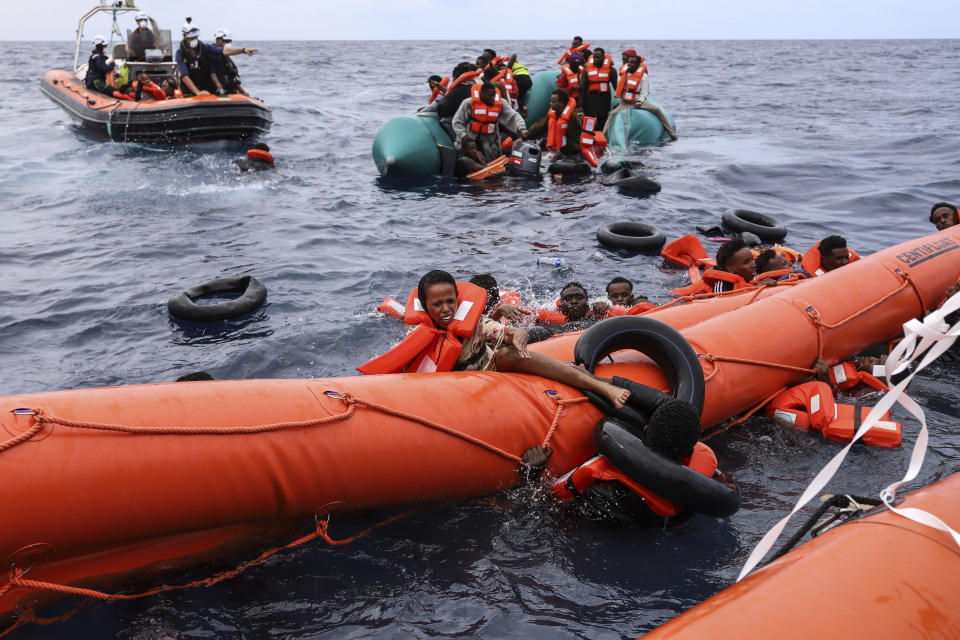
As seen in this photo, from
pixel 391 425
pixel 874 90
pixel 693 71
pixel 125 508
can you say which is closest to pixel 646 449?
pixel 391 425

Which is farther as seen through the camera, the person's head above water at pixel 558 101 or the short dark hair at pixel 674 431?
the person's head above water at pixel 558 101

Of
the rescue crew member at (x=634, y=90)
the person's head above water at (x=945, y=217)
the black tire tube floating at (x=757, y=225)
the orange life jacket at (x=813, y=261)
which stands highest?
the rescue crew member at (x=634, y=90)

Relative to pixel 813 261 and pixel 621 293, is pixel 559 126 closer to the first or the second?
pixel 621 293

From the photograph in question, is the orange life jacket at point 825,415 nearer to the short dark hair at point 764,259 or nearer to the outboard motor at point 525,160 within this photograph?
the short dark hair at point 764,259

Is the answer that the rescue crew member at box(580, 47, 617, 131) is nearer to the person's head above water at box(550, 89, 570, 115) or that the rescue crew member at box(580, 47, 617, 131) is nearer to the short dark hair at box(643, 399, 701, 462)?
the person's head above water at box(550, 89, 570, 115)

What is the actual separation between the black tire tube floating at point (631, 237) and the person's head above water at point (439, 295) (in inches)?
175

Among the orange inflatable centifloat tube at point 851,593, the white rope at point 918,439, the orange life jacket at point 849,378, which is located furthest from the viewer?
the orange life jacket at point 849,378

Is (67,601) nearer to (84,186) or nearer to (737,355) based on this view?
(737,355)

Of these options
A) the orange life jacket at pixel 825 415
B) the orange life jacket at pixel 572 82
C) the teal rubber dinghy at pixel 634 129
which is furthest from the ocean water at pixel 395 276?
the orange life jacket at pixel 572 82

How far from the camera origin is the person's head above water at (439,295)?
386 centimetres

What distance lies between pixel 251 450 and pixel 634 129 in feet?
40.8

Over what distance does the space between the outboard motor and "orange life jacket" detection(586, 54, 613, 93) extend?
8.65 ft

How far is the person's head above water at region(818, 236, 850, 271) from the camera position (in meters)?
5.66

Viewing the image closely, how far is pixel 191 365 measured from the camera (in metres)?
5.39
